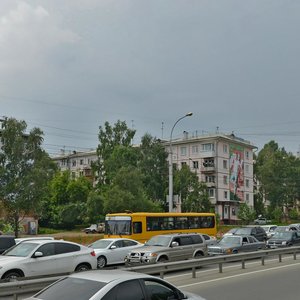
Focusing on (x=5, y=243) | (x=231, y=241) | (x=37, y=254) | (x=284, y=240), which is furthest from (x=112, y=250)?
(x=284, y=240)

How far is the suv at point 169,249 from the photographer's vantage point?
66.8ft

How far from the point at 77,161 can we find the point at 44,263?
103 meters

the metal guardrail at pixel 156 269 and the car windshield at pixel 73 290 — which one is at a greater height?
the car windshield at pixel 73 290

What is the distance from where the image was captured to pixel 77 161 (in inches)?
4641

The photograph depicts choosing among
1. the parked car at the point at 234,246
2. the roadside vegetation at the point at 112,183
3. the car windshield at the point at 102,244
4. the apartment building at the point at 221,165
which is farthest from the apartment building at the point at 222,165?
the car windshield at the point at 102,244

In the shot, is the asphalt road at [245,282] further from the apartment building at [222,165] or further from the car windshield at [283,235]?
the apartment building at [222,165]

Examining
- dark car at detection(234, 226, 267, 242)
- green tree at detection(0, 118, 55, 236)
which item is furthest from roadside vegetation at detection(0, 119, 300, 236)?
dark car at detection(234, 226, 267, 242)

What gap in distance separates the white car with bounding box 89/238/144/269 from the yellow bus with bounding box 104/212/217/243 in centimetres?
790

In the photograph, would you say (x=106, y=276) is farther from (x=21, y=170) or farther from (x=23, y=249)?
(x=21, y=170)

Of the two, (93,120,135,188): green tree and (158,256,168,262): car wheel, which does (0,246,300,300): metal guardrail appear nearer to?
(158,256,168,262): car wheel

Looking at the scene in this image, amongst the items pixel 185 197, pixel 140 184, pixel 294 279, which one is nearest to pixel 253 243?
pixel 294 279

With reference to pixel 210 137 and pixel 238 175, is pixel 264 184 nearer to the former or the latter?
pixel 238 175

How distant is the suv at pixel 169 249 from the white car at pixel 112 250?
4.94 feet

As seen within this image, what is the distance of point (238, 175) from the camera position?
93.9m
